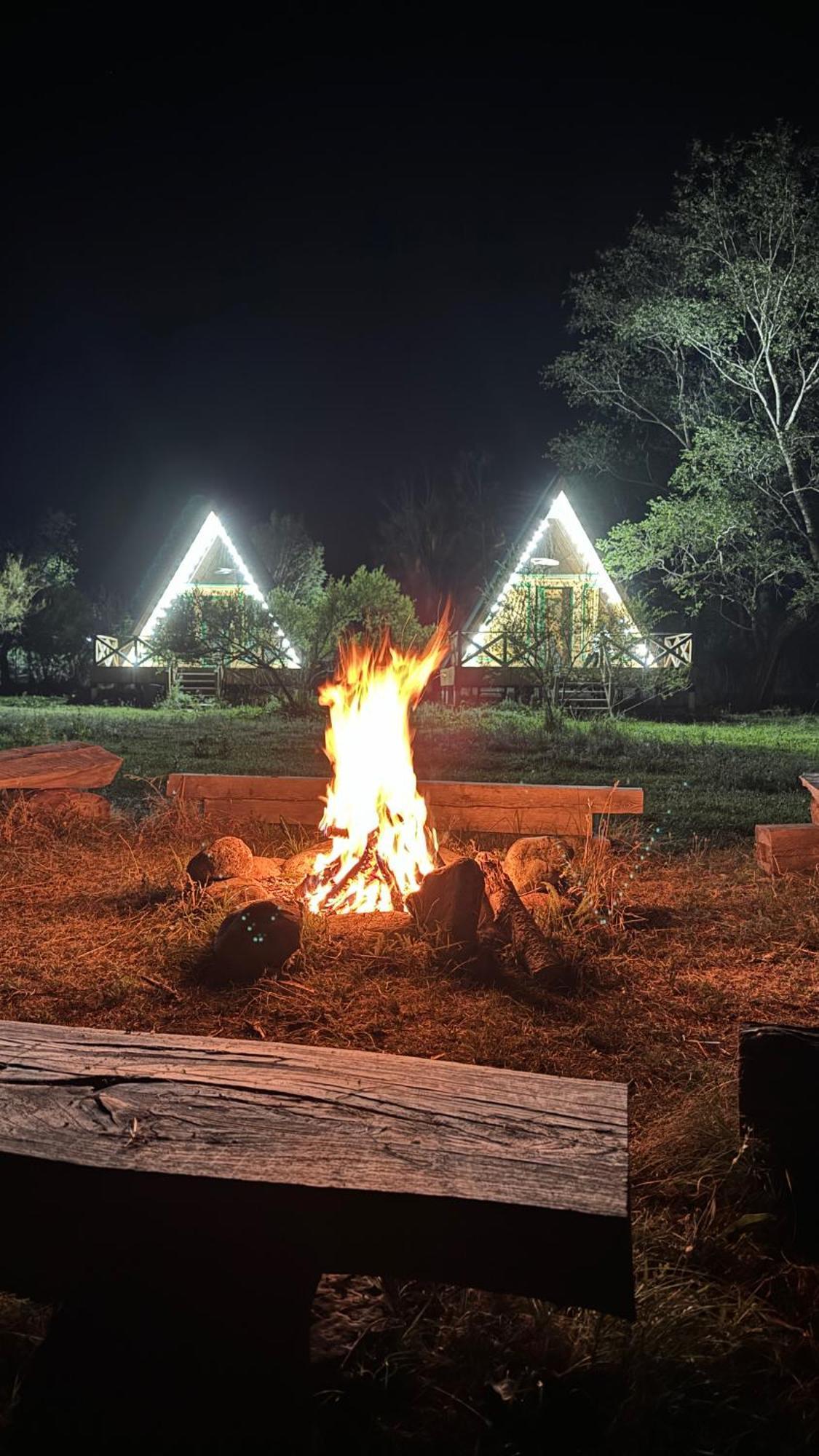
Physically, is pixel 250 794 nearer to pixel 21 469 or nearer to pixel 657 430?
pixel 657 430

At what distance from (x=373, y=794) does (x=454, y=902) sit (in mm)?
973

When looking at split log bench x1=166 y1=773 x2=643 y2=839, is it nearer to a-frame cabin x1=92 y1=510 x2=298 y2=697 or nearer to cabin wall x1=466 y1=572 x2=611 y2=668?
Answer: cabin wall x1=466 y1=572 x2=611 y2=668

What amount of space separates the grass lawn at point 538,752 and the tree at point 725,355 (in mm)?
2809

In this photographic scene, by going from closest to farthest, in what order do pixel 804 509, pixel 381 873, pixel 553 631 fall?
pixel 381 873
pixel 553 631
pixel 804 509

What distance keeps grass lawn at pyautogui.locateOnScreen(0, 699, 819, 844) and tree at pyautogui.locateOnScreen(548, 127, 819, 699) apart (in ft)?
9.22

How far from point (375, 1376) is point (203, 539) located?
18867mm

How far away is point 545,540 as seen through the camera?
1891cm

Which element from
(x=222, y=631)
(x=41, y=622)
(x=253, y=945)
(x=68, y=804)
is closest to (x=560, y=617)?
(x=222, y=631)

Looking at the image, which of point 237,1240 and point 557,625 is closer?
point 237,1240

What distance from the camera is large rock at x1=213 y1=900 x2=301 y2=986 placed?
3137 millimetres

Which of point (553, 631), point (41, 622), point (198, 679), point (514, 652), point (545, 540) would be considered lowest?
point (198, 679)

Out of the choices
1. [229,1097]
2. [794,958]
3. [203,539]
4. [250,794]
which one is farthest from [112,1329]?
[203,539]

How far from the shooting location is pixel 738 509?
43.7 ft

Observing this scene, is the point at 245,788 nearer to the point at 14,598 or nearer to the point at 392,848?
the point at 392,848
